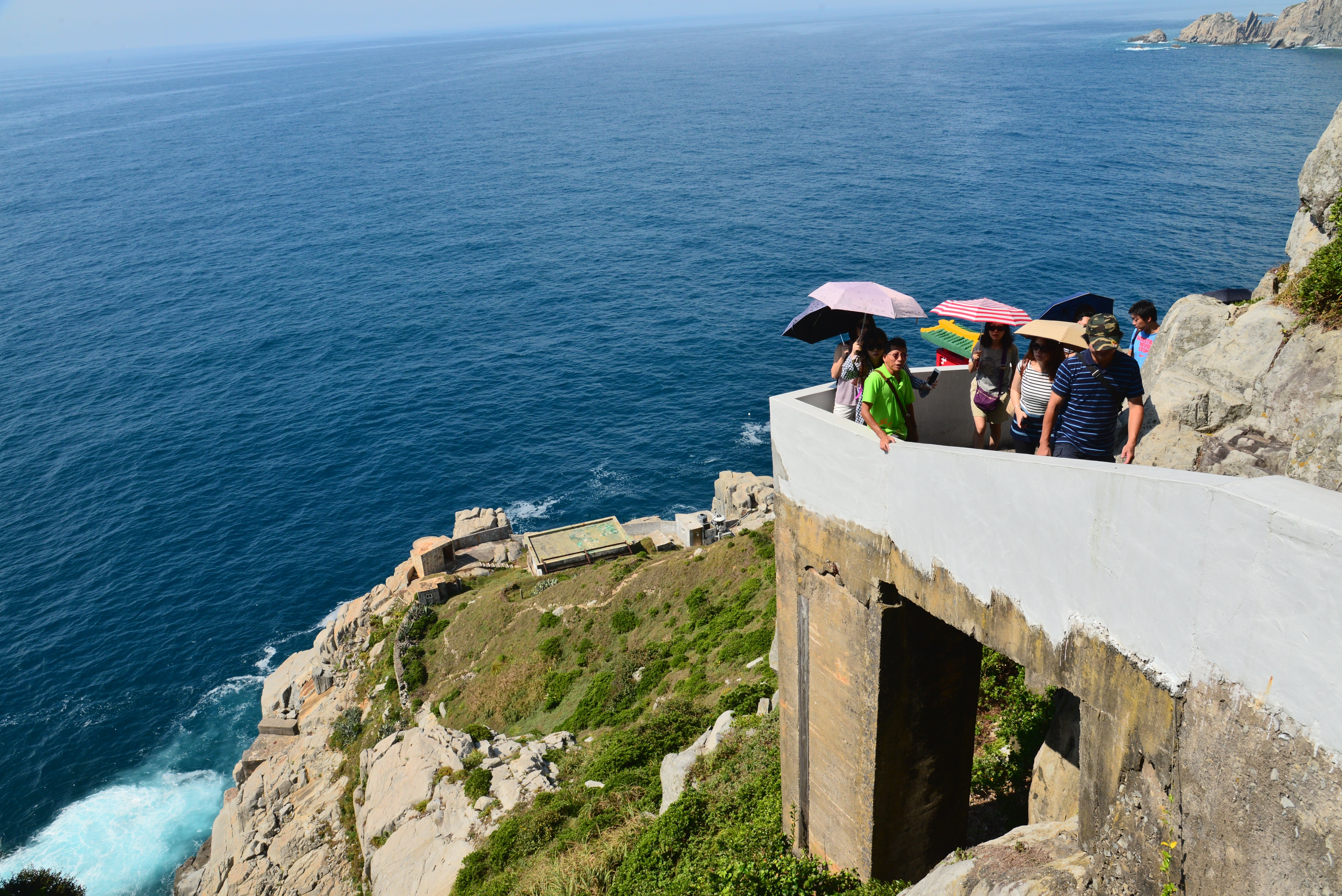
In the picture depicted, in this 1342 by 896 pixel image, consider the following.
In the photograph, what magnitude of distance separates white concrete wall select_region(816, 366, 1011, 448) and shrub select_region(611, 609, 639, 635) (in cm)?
3138

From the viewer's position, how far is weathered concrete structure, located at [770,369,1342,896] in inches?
281

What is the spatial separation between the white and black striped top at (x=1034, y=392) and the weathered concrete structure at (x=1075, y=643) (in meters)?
2.02

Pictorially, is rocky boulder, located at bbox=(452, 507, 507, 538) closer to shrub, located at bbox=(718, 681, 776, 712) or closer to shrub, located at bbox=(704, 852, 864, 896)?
shrub, located at bbox=(718, 681, 776, 712)

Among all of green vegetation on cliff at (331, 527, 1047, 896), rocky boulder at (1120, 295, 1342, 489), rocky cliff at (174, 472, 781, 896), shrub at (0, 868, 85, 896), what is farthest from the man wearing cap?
shrub at (0, 868, 85, 896)

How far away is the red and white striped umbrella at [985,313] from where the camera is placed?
12789 millimetres

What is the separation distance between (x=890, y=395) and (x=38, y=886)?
48763 mm

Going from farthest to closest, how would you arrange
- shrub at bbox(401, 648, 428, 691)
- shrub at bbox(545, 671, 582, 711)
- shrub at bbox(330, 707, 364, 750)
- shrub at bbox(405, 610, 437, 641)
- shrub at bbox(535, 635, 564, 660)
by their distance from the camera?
shrub at bbox(405, 610, 437, 641) < shrub at bbox(401, 648, 428, 691) < shrub at bbox(330, 707, 364, 750) < shrub at bbox(535, 635, 564, 660) < shrub at bbox(545, 671, 582, 711)

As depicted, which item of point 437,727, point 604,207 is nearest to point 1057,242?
point 604,207

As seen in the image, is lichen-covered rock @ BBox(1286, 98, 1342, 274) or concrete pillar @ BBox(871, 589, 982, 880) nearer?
concrete pillar @ BBox(871, 589, 982, 880)

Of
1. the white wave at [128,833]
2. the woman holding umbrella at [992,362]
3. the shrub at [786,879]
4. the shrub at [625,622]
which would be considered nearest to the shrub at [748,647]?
the shrub at [625,622]

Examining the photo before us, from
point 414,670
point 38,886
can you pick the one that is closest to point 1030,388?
point 414,670

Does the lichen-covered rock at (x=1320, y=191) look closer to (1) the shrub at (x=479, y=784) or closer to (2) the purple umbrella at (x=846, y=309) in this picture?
(2) the purple umbrella at (x=846, y=309)

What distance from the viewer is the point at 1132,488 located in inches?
332

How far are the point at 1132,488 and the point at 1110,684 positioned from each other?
227 cm
